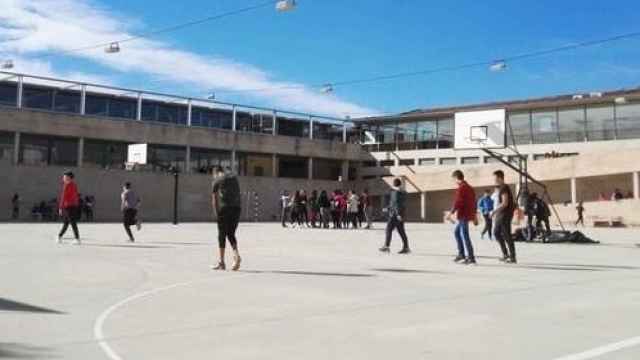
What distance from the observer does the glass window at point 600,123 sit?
181 feet

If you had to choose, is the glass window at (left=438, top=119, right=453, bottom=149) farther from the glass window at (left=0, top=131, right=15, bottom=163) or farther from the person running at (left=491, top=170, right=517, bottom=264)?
the person running at (left=491, top=170, right=517, bottom=264)

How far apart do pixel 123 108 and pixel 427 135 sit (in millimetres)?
24307

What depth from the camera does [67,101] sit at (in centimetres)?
4800

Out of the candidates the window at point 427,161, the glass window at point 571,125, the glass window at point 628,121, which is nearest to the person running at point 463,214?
the glass window at point 628,121

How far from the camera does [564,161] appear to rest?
1972 inches

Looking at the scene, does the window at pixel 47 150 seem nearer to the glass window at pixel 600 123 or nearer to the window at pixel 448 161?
the window at pixel 448 161

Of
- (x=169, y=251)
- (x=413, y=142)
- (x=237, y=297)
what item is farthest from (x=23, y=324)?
(x=413, y=142)

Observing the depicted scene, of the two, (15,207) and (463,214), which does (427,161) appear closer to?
(15,207)

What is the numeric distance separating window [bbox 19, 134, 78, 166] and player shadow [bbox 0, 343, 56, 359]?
134 feet

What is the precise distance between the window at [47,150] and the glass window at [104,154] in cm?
73

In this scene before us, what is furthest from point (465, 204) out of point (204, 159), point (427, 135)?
point (427, 135)

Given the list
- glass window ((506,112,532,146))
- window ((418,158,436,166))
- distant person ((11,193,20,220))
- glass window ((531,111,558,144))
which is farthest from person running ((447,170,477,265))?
window ((418,158,436,166))

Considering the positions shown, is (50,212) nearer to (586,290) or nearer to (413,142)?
(413,142)

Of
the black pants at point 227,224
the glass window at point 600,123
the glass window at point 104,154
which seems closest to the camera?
the black pants at point 227,224
